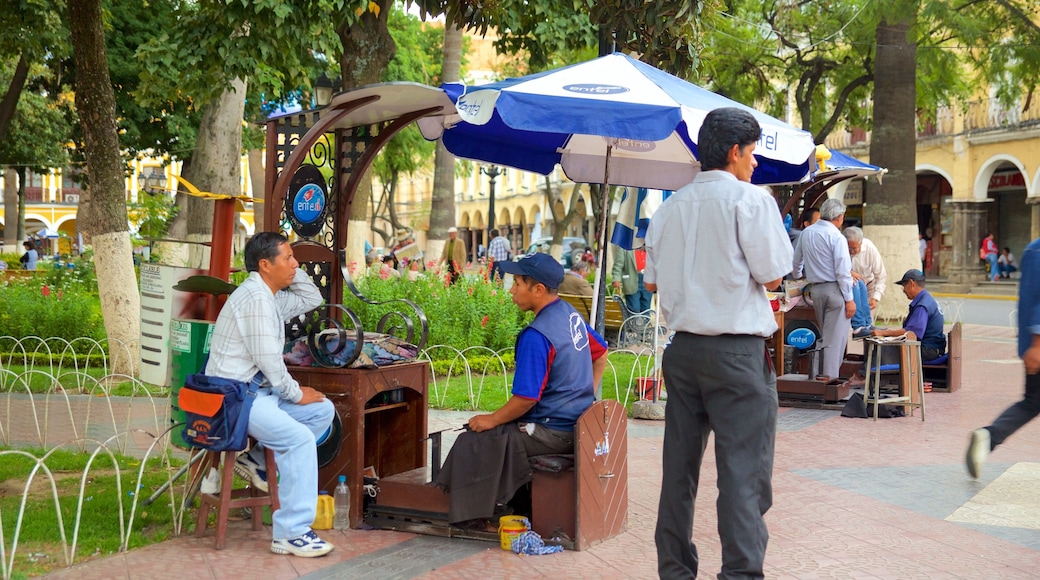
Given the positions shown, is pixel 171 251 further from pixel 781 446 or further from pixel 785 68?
pixel 785 68

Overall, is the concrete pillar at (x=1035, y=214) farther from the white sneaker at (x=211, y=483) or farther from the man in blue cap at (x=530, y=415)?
the white sneaker at (x=211, y=483)

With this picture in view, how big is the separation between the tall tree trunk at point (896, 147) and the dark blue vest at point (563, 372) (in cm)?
1423

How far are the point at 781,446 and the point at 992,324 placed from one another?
14.8 metres

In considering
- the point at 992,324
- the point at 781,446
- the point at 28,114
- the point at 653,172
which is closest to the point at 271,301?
the point at 653,172

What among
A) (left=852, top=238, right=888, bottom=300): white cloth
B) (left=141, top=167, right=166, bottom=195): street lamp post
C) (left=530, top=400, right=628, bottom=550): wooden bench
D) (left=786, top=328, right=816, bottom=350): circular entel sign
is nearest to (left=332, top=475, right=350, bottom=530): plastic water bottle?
(left=530, top=400, right=628, bottom=550): wooden bench

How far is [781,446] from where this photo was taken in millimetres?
8133

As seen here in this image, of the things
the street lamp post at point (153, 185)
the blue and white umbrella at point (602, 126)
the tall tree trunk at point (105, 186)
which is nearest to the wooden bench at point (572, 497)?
the blue and white umbrella at point (602, 126)

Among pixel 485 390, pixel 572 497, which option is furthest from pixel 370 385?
pixel 485 390

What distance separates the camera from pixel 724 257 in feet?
13.2

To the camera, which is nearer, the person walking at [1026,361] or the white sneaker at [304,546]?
the white sneaker at [304,546]

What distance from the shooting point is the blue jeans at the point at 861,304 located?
11570mm

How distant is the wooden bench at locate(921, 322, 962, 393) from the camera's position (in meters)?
10.7

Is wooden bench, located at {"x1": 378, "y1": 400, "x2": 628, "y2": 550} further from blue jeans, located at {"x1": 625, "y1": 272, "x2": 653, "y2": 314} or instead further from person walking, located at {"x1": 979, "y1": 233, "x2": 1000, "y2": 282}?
person walking, located at {"x1": 979, "y1": 233, "x2": 1000, "y2": 282}

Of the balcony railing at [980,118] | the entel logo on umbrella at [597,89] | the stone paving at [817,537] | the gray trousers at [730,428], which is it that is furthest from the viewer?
the balcony railing at [980,118]
